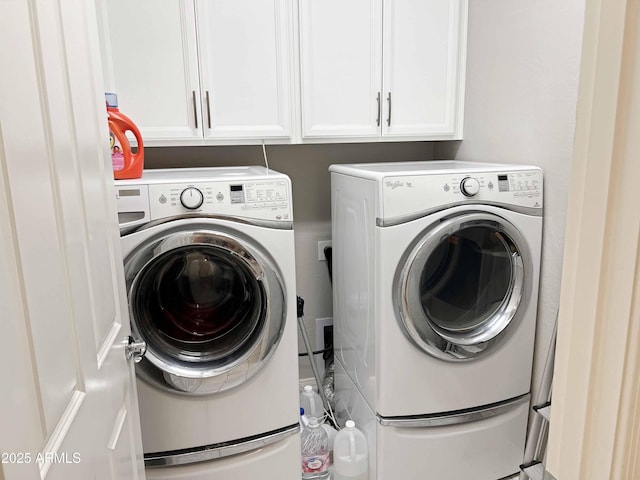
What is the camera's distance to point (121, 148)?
156 centimetres

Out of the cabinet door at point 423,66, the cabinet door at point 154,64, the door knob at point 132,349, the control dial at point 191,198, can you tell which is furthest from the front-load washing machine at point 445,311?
the door knob at point 132,349

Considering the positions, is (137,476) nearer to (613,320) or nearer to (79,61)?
(79,61)

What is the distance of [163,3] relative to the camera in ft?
5.62

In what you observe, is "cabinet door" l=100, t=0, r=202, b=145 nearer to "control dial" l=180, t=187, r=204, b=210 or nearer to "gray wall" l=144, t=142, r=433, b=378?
"gray wall" l=144, t=142, r=433, b=378

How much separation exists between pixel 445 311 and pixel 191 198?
1.00 meters

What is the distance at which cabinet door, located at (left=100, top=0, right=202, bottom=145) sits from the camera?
169 centimetres

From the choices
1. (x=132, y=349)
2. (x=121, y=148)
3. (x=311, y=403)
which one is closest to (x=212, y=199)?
(x=121, y=148)

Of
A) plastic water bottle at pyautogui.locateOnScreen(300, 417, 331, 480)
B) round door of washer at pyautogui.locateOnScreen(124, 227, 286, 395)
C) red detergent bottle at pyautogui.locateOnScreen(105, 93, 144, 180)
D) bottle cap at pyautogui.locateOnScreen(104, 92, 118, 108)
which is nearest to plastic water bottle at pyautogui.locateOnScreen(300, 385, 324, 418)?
plastic water bottle at pyautogui.locateOnScreen(300, 417, 331, 480)

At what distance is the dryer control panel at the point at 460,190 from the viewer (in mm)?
1551

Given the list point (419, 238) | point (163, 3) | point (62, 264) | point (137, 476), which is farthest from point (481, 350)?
point (163, 3)

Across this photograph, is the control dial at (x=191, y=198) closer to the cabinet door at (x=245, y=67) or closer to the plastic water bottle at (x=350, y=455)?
the cabinet door at (x=245, y=67)

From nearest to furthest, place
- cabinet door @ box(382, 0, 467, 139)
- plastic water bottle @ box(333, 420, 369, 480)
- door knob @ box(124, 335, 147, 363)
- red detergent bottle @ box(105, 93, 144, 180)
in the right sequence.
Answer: door knob @ box(124, 335, 147, 363) → red detergent bottle @ box(105, 93, 144, 180) → plastic water bottle @ box(333, 420, 369, 480) → cabinet door @ box(382, 0, 467, 139)

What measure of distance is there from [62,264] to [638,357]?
2.41 feet

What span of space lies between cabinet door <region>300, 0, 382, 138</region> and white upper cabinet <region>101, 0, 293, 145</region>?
3.4 inches
